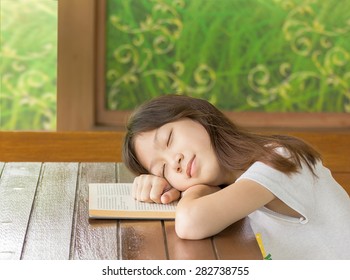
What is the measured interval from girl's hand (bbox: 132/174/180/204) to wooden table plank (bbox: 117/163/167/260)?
13cm

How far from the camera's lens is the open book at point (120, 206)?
5.74 feet

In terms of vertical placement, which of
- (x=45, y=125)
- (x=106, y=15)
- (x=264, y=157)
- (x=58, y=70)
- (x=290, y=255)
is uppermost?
(x=264, y=157)

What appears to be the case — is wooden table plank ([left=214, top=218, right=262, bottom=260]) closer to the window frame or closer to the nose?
the nose

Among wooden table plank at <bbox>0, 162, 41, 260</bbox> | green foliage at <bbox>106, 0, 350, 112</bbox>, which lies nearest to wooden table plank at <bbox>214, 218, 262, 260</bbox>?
wooden table plank at <bbox>0, 162, 41, 260</bbox>

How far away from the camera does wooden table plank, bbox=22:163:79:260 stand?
1550 mm

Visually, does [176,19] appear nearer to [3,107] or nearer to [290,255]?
[3,107]

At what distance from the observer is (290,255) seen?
1.79 metres

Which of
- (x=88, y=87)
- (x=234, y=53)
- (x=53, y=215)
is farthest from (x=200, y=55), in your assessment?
(x=53, y=215)

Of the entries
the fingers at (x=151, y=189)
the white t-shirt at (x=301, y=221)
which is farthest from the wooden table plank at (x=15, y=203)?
the white t-shirt at (x=301, y=221)

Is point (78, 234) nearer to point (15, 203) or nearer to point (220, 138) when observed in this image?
point (15, 203)

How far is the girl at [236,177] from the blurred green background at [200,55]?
1676 mm
